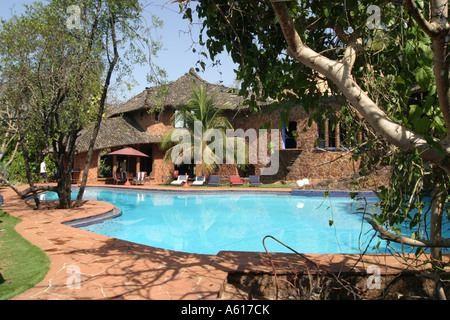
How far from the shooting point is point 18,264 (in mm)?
4266

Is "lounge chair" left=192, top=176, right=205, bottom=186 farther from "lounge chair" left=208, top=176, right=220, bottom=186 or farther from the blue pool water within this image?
the blue pool water

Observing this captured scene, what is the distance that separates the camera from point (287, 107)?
290 centimetres

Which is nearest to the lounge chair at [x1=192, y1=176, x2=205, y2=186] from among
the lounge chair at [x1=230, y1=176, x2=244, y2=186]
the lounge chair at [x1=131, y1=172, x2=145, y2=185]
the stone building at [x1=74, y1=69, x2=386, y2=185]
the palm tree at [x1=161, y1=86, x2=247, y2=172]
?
the palm tree at [x1=161, y1=86, x2=247, y2=172]

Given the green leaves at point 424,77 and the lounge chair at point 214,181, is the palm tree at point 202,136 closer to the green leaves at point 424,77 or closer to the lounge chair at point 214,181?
the lounge chair at point 214,181

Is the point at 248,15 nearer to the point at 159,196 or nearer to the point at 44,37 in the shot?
the point at 44,37

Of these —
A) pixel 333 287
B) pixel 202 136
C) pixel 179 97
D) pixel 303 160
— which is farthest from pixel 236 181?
pixel 333 287

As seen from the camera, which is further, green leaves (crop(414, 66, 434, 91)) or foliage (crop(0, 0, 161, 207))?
foliage (crop(0, 0, 161, 207))

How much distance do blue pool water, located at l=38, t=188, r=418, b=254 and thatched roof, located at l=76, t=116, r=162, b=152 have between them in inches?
322

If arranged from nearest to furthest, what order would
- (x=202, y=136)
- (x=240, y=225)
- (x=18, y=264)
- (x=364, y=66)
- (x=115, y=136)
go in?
(x=364, y=66), (x=18, y=264), (x=240, y=225), (x=202, y=136), (x=115, y=136)

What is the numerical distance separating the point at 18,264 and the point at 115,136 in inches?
758

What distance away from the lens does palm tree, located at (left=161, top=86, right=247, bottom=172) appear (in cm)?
1964

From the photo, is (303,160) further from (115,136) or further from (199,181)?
(115,136)

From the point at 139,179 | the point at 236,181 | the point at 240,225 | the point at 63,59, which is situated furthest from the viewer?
the point at 139,179
